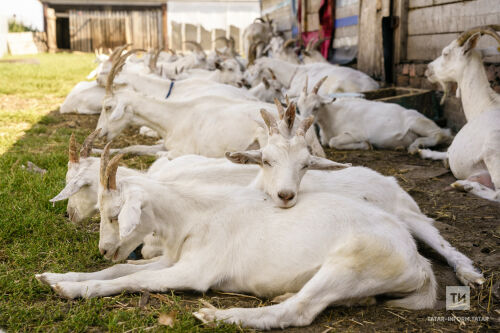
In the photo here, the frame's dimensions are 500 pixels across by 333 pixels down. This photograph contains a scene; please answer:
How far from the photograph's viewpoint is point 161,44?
92.2 feet

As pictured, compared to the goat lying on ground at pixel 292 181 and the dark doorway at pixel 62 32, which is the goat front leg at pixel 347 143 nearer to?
the goat lying on ground at pixel 292 181

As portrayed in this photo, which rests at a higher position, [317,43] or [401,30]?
[317,43]

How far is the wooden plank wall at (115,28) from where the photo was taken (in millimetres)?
28453

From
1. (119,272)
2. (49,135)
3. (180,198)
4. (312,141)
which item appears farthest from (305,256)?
(49,135)

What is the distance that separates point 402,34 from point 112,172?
6.20 metres

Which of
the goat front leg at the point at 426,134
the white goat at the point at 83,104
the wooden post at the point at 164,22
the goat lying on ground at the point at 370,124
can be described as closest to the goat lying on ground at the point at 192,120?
the goat lying on ground at the point at 370,124

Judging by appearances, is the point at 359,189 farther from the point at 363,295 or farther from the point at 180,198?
the point at 180,198

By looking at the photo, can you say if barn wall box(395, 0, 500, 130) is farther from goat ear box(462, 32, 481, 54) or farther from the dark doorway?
the dark doorway

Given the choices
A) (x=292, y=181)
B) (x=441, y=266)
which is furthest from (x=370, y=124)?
(x=292, y=181)

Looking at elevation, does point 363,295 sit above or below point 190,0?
below

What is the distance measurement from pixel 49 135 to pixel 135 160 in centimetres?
199

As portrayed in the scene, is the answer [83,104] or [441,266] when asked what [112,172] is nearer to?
[441,266]

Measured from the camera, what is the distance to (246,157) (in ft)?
10.7

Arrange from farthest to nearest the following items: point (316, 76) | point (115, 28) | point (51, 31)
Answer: point (51, 31), point (115, 28), point (316, 76)
